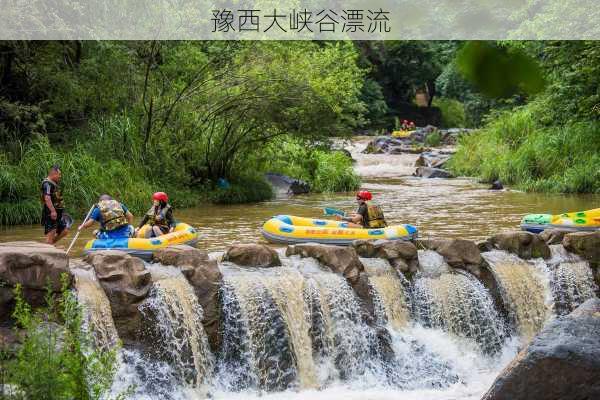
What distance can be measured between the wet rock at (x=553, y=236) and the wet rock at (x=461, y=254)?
4.52 feet

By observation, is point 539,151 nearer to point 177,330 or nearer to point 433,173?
point 433,173

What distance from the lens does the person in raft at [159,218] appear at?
9617 mm

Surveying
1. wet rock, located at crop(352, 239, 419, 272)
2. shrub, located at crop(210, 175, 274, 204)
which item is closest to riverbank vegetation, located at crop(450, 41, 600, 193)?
wet rock, located at crop(352, 239, 419, 272)

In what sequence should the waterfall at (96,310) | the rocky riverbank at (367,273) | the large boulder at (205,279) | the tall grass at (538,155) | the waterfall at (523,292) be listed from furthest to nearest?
the tall grass at (538,155), the waterfall at (523,292), the large boulder at (205,279), the waterfall at (96,310), the rocky riverbank at (367,273)

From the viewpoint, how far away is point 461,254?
9461 mm

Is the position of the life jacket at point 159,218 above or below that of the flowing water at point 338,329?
above

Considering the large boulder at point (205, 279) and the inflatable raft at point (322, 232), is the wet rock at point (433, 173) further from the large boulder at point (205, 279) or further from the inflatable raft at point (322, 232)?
the large boulder at point (205, 279)

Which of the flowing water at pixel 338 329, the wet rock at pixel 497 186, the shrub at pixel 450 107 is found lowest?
the flowing water at pixel 338 329

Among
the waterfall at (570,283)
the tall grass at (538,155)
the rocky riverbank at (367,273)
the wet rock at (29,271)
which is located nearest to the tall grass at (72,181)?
the rocky riverbank at (367,273)

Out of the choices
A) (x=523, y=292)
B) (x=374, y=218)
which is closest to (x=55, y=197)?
(x=374, y=218)

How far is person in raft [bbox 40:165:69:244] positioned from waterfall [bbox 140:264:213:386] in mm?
2369

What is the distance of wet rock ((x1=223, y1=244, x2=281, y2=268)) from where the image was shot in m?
8.70

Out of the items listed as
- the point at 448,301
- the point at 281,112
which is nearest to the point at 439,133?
the point at 281,112

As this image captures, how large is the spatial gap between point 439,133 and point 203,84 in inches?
755
